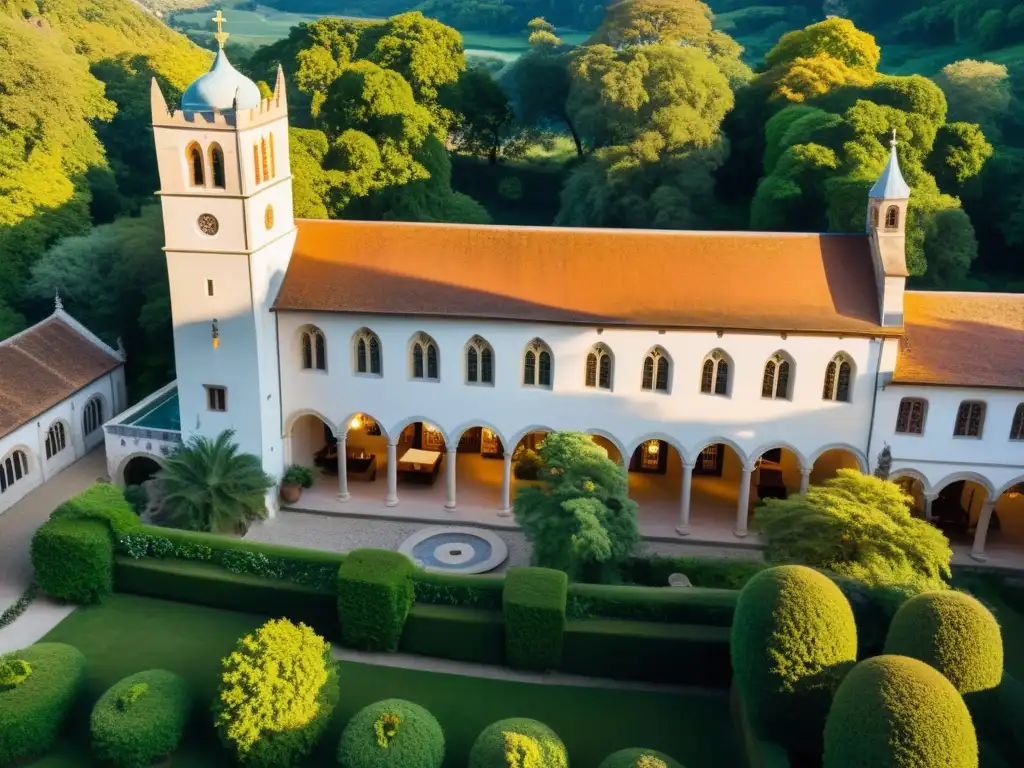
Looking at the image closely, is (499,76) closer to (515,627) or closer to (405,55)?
(405,55)

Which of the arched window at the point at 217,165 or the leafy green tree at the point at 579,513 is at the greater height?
the arched window at the point at 217,165

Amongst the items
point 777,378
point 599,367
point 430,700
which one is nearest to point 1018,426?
point 777,378

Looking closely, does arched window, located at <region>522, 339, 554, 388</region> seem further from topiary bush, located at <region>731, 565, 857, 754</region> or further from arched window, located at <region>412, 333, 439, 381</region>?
topiary bush, located at <region>731, 565, 857, 754</region>

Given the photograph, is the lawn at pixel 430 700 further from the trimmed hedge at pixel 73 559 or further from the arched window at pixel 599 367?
the arched window at pixel 599 367

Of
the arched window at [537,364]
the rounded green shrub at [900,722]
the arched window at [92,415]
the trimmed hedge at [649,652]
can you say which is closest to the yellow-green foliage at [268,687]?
the trimmed hedge at [649,652]

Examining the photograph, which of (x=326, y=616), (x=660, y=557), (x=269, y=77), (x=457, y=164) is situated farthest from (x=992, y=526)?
(x=269, y=77)

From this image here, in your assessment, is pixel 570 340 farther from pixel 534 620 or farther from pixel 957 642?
pixel 957 642
